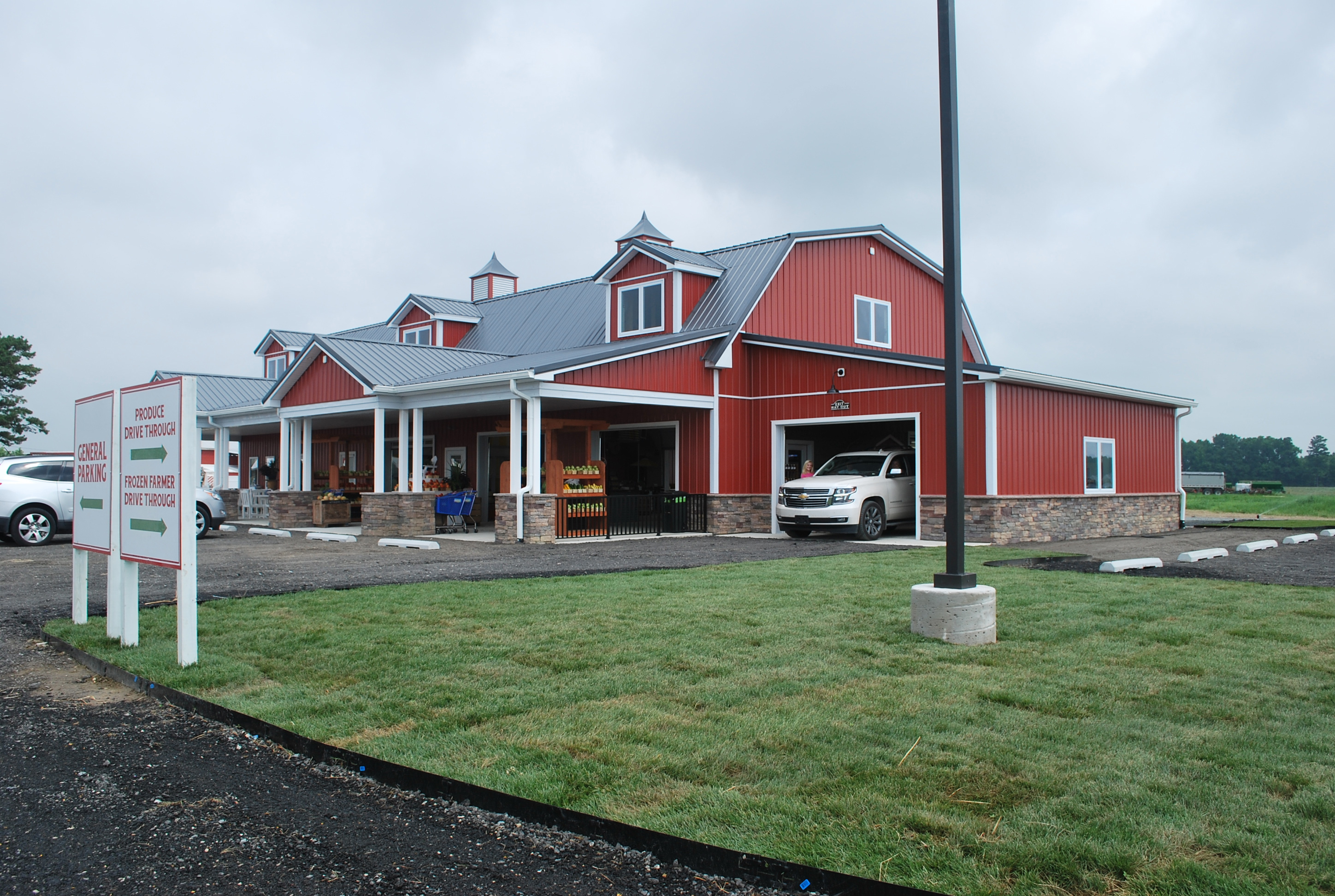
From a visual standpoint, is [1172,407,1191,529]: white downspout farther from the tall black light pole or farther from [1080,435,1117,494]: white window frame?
the tall black light pole

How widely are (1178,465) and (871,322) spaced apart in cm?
863

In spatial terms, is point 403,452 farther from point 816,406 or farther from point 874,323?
point 874,323

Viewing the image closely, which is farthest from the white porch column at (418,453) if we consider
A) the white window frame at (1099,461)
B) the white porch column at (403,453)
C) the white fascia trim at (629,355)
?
the white window frame at (1099,461)

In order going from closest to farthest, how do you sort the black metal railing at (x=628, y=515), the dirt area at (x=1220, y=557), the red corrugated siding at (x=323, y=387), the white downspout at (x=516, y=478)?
the dirt area at (x=1220, y=557) → the white downspout at (x=516, y=478) → the black metal railing at (x=628, y=515) → the red corrugated siding at (x=323, y=387)

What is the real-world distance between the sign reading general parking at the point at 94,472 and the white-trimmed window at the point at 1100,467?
1847cm

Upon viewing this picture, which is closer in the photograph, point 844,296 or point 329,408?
point 329,408

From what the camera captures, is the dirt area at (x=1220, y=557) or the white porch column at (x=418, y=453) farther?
the white porch column at (x=418, y=453)

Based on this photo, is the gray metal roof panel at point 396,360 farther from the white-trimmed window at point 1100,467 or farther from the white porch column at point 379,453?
the white-trimmed window at point 1100,467

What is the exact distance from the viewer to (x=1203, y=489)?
67.6 metres

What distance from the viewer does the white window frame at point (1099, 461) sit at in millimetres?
20609

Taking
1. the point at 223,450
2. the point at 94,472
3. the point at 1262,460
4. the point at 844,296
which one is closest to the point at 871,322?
the point at 844,296

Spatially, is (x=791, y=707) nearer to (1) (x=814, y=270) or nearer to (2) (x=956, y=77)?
(2) (x=956, y=77)

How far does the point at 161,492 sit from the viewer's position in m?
7.18

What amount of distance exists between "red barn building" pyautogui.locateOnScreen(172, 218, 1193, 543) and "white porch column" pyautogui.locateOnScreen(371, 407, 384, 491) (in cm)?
7
